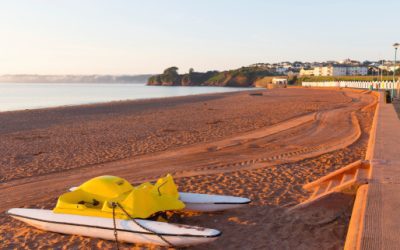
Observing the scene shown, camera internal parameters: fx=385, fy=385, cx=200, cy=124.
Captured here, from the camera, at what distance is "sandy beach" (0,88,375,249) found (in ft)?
20.2

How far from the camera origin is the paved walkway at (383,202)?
4410 mm

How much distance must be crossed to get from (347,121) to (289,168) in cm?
1141

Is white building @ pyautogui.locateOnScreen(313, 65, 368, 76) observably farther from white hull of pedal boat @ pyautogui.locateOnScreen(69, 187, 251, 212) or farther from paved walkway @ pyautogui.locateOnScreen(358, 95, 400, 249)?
white hull of pedal boat @ pyautogui.locateOnScreen(69, 187, 251, 212)

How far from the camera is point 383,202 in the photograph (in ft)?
19.0

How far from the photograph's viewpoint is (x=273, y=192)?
8219 mm

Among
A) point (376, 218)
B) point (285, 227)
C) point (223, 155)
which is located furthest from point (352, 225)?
point (223, 155)

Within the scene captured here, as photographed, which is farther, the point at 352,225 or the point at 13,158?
the point at 13,158

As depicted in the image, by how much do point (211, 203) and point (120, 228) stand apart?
1.77 m

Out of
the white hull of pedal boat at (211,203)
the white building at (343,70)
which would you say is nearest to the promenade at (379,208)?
the white hull of pedal boat at (211,203)

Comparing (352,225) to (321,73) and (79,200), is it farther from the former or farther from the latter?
(321,73)

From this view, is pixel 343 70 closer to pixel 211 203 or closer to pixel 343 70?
pixel 343 70

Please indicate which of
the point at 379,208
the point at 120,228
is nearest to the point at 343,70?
the point at 379,208

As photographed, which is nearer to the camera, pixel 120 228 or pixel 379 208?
pixel 379 208

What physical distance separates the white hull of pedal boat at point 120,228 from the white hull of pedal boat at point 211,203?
1274mm
